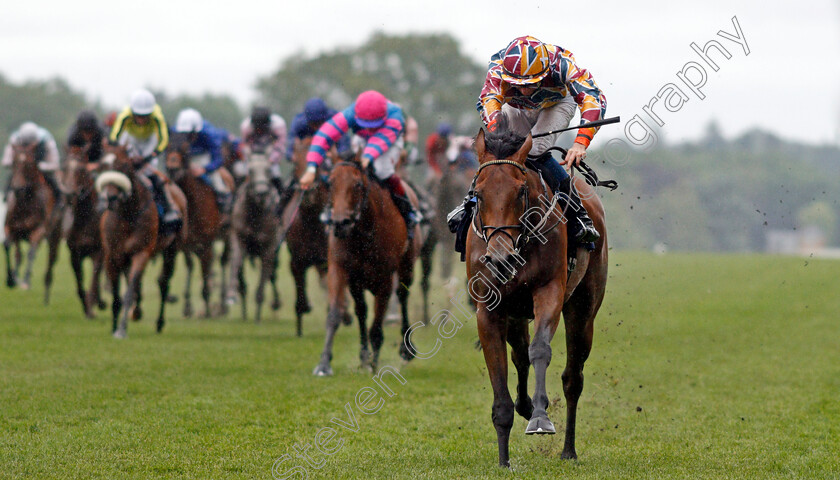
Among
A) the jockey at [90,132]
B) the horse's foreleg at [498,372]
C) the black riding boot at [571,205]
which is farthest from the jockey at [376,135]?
the jockey at [90,132]

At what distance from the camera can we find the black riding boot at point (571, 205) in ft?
21.7

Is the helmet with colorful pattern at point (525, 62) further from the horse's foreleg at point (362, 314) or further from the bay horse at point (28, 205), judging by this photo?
the bay horse at point (28, 205)

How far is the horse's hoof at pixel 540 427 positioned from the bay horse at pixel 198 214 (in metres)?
9.86

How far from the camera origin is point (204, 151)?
613 inches

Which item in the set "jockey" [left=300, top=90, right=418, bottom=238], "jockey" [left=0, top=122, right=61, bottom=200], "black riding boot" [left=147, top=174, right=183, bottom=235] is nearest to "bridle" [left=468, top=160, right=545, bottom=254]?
"jockey" [left=300, top=90, right=418, bottom=238]

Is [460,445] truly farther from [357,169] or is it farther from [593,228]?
[357,169]

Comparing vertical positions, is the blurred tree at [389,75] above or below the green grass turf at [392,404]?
above

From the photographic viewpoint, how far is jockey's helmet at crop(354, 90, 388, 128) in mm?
10539

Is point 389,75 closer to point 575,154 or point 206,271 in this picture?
point 206,271

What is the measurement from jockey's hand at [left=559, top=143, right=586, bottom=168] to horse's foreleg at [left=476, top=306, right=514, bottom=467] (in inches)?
42.9

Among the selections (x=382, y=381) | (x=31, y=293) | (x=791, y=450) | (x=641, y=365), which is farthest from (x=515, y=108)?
(x=31, y=293)

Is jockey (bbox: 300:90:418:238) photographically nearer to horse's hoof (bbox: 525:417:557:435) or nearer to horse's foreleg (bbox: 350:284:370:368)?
horse's foreleg (bbox: 350:284:370:368)

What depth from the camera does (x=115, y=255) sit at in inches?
497

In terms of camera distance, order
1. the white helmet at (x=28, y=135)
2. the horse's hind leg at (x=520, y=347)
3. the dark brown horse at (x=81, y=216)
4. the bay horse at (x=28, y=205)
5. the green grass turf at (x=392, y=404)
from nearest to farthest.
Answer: the green grass turf at (x=392, y=404), the horse's hind leg at (x=520, y=347), the dark brown horse at (x=81, y=216), the bay horse at (x=28, y=205), the white helmet at (x=28, y=135)
